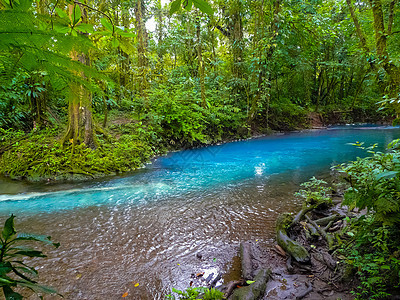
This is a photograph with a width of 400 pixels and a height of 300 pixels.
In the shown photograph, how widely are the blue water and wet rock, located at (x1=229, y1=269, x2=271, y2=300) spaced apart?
2.90 m

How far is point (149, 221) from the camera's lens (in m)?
4.57

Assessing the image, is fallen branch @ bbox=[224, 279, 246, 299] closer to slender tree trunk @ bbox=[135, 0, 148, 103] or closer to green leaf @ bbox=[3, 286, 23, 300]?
green leaf @ bbox=[3, 286, 23, 300]

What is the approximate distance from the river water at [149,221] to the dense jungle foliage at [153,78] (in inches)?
81.2

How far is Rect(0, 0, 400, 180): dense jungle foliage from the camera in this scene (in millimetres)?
1063

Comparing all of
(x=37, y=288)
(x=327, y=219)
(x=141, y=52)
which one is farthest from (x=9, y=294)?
(x=141, y=52)

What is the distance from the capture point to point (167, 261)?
3311mm

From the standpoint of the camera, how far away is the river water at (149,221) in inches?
119

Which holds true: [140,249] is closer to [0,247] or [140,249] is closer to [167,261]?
[167,261]

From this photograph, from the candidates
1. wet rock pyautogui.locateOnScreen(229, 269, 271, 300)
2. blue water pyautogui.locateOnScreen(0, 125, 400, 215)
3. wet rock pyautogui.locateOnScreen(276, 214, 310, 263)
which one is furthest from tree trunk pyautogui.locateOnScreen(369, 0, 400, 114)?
wet rock pyautogui.locateOnScreen(229, 269, 271, 300)

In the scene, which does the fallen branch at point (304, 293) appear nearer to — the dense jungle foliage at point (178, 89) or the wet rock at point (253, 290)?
the wet rock at point (253, 290)

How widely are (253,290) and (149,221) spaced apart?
2707 millimetres

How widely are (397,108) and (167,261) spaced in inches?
198

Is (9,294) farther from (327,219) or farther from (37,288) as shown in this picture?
(327,219)

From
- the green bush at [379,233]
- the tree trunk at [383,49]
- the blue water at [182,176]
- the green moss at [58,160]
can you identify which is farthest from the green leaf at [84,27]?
the green moss at [58,160]
